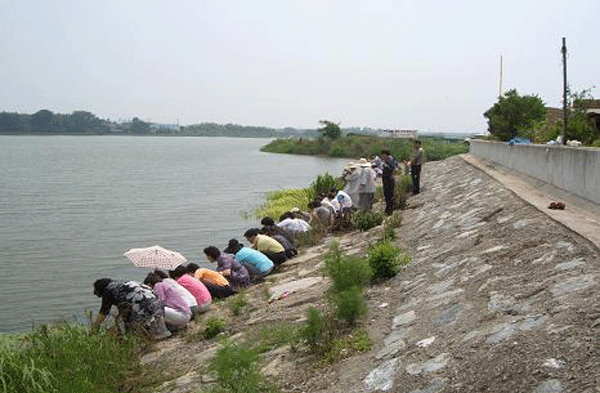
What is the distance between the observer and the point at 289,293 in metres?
9.56

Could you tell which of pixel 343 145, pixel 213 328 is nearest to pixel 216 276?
pixel 213 328

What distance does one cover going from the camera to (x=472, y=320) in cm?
542

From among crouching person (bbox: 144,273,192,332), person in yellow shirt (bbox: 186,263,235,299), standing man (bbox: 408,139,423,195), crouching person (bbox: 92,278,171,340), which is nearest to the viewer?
crouching person (bbox: 92,278,171,340)

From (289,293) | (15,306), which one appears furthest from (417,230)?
(15,306)

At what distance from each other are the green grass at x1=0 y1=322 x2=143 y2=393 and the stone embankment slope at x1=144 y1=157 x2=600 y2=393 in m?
0.58

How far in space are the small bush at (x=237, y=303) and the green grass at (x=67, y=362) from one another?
76.8 inches

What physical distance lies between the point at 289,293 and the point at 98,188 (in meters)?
28.3

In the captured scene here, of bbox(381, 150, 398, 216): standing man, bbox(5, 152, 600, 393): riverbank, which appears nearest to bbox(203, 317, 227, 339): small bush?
bbox(5, 152, 600, 393): riverbank

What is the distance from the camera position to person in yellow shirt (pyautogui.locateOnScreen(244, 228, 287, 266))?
40.2ft

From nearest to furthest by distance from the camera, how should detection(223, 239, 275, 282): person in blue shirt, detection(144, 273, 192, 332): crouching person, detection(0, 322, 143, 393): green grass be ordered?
detection(0, 322, 143, 393): green grass
detection(144, 273, 192, 332): crouching person
detection(223, 239, 275, 282): person in blue shirt

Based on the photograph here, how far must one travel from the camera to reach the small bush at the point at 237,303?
9.35m

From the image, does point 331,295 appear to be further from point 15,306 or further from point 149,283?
point 15,306

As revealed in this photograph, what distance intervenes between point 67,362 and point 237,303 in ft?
11.9

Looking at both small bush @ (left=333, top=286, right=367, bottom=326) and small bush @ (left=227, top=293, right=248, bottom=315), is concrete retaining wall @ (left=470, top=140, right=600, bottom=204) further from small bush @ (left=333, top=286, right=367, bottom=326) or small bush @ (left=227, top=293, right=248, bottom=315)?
small bush @ (left=227, top=293, right=248, bottom=315)
